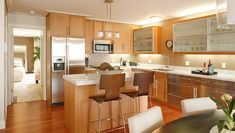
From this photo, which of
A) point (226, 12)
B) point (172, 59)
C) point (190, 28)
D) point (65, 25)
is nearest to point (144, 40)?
point (172, 59)

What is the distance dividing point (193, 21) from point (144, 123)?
12.9 ft

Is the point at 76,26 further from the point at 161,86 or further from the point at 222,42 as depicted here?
the point at 222,42

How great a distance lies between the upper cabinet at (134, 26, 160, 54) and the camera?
5719mm

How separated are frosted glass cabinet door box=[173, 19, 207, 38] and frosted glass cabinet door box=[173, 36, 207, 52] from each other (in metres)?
0.12

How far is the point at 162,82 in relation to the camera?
5.02 metres

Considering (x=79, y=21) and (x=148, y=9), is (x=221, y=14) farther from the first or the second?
(x=79, y=21)

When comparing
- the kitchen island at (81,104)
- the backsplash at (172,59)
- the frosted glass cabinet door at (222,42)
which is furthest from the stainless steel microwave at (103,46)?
the frosted glass cabinet door at (222,42)

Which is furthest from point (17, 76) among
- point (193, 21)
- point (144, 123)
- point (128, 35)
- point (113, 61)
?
point (144, 123)

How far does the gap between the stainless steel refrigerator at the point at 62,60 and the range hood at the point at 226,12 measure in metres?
4.05

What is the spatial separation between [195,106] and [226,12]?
99 cm

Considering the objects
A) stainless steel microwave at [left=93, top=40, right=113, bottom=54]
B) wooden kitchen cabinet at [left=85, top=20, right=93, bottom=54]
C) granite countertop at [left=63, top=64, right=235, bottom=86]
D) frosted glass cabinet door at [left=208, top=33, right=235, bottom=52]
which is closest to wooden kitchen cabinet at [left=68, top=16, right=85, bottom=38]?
wooden kitchen cabinet at [left=85, top=20, right=93, bottom=54]

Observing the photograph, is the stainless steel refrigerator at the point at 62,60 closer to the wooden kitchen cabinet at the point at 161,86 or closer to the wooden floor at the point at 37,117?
the wooden floor at the point at 37,117

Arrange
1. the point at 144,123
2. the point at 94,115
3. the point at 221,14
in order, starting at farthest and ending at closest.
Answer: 1. the point at 94,115
2. the point at 221,14
3. the point at 144,123

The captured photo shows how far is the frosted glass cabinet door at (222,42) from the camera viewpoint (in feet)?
12.5
